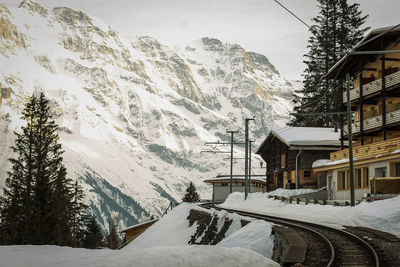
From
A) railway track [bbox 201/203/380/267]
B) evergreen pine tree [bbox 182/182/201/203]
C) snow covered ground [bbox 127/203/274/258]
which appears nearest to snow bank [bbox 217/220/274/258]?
snow covered ground [bbox 127/203/274/258]

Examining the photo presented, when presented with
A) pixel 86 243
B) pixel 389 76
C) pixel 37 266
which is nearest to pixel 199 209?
pixel 389 76

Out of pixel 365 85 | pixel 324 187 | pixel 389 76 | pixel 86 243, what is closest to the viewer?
pixel 389 76

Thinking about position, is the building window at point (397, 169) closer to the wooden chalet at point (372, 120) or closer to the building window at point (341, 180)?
the wooden chalet at point (372, 120)

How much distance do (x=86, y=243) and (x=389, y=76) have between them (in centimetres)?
5688

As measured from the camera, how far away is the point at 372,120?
44094 millimetres

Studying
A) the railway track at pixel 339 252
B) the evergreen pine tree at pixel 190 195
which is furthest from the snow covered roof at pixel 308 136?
the railway track at pixel 339 252

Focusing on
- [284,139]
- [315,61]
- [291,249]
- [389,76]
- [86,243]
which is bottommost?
[86,243]

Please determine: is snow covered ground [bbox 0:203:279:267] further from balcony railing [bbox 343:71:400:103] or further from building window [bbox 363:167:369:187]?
balcony railing [bbox 343:71:400:103]

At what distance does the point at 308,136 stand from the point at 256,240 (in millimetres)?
42919

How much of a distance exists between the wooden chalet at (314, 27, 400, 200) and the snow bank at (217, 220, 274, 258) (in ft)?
61.6

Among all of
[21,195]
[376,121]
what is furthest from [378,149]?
[21,195]

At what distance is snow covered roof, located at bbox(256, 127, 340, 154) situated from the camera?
185 ft

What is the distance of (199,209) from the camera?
125ft

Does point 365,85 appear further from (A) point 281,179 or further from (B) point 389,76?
(A) point 281,179
